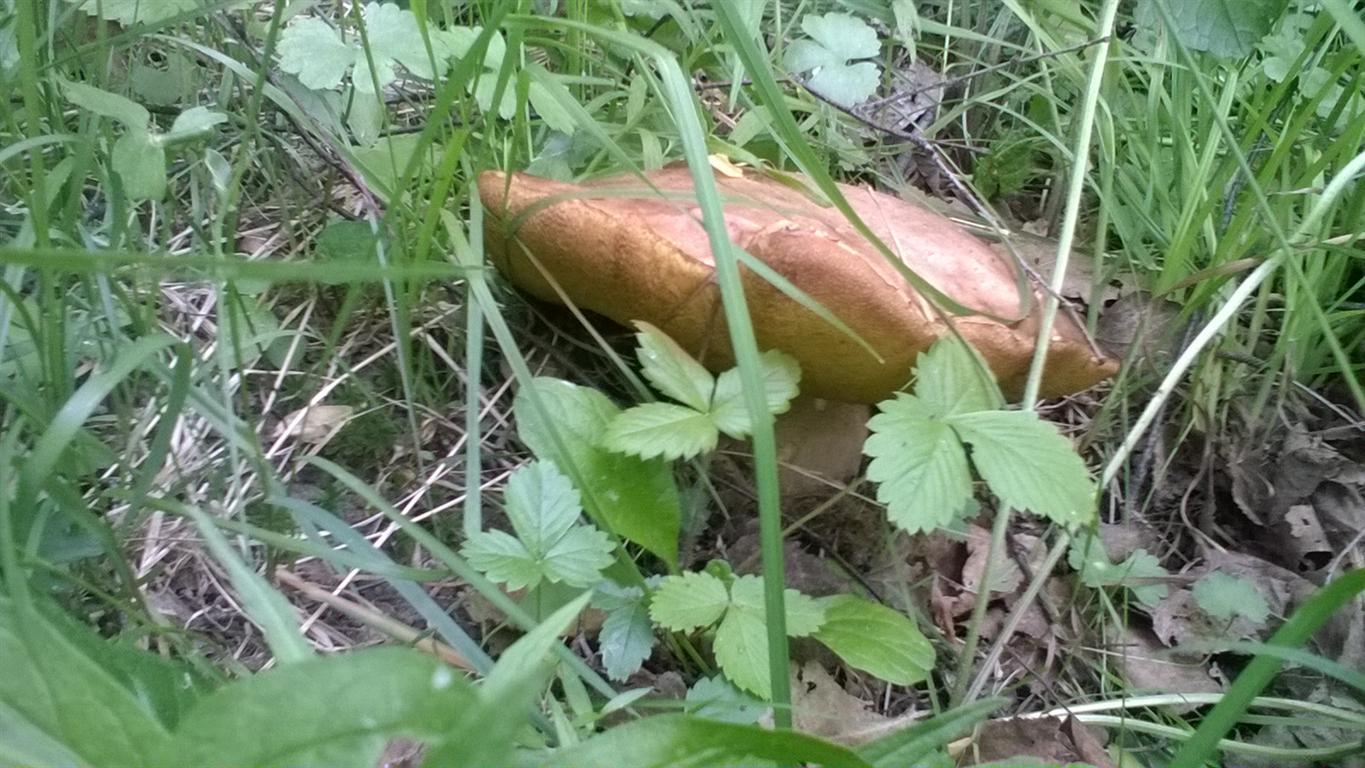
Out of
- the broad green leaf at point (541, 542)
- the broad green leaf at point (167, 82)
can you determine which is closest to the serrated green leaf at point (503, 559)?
the broad green leaf at point (541, 542)

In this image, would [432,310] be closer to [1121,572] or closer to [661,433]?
[661,433]

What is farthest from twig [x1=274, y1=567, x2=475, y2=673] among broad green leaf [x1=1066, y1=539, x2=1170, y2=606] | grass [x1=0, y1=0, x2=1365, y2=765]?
broad green leaf [x1=1066, y1=539, x2=1170, y2=606]

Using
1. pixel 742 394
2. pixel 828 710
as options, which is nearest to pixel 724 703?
pixel 828 710

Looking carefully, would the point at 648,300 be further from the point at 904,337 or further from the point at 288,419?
the point at 288,419

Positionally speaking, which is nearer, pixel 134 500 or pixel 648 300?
pixel 134 500

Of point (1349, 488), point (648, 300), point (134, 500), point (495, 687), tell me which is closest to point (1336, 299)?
point (1349, 488)

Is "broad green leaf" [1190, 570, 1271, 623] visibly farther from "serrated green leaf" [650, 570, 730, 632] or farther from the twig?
the twig
